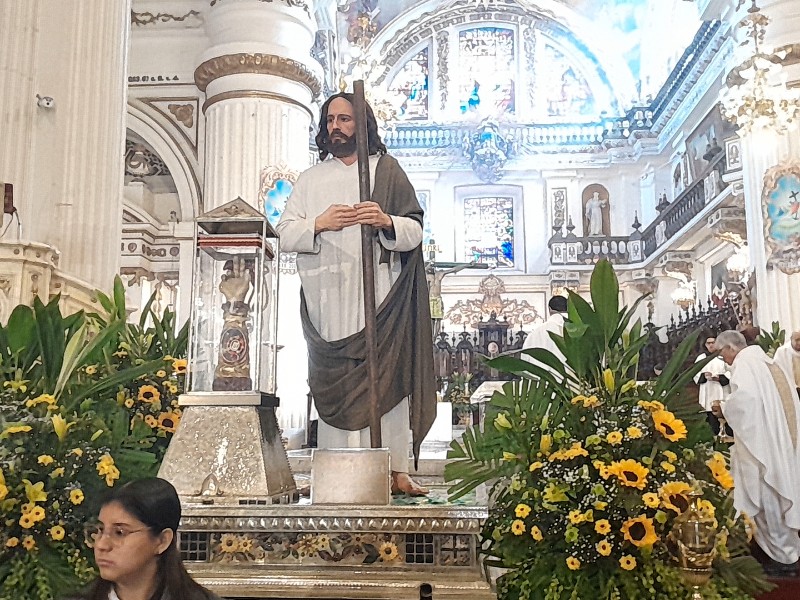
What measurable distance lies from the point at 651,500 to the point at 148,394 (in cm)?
214

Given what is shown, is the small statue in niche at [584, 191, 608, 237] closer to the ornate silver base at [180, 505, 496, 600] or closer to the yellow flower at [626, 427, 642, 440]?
the yellow flower at [626, 427, 642, 440]

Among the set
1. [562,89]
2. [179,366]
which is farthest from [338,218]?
[562,89]

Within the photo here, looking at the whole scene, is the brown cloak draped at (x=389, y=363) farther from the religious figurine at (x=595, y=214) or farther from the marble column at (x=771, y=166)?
the religious figurine at (x=595, y=214)

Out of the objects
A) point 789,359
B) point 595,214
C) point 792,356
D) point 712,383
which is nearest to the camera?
point 789,359

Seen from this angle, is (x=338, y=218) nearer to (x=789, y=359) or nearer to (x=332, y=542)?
(x=332, y=542)

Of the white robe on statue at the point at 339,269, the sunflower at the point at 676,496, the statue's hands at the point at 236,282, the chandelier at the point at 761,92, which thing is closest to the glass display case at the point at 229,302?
the statue's hands at the point at 236,282

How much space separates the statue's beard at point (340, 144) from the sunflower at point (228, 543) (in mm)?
1743

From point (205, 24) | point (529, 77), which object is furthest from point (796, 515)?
point (529, 77)

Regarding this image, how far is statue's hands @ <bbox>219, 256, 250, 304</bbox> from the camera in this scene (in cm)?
324

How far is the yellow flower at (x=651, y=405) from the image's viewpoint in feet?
8.61

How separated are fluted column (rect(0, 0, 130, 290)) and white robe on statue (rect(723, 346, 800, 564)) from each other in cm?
489

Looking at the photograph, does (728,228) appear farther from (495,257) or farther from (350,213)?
(350,213)

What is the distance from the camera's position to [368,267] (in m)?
3.20

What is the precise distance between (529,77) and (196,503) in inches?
855
